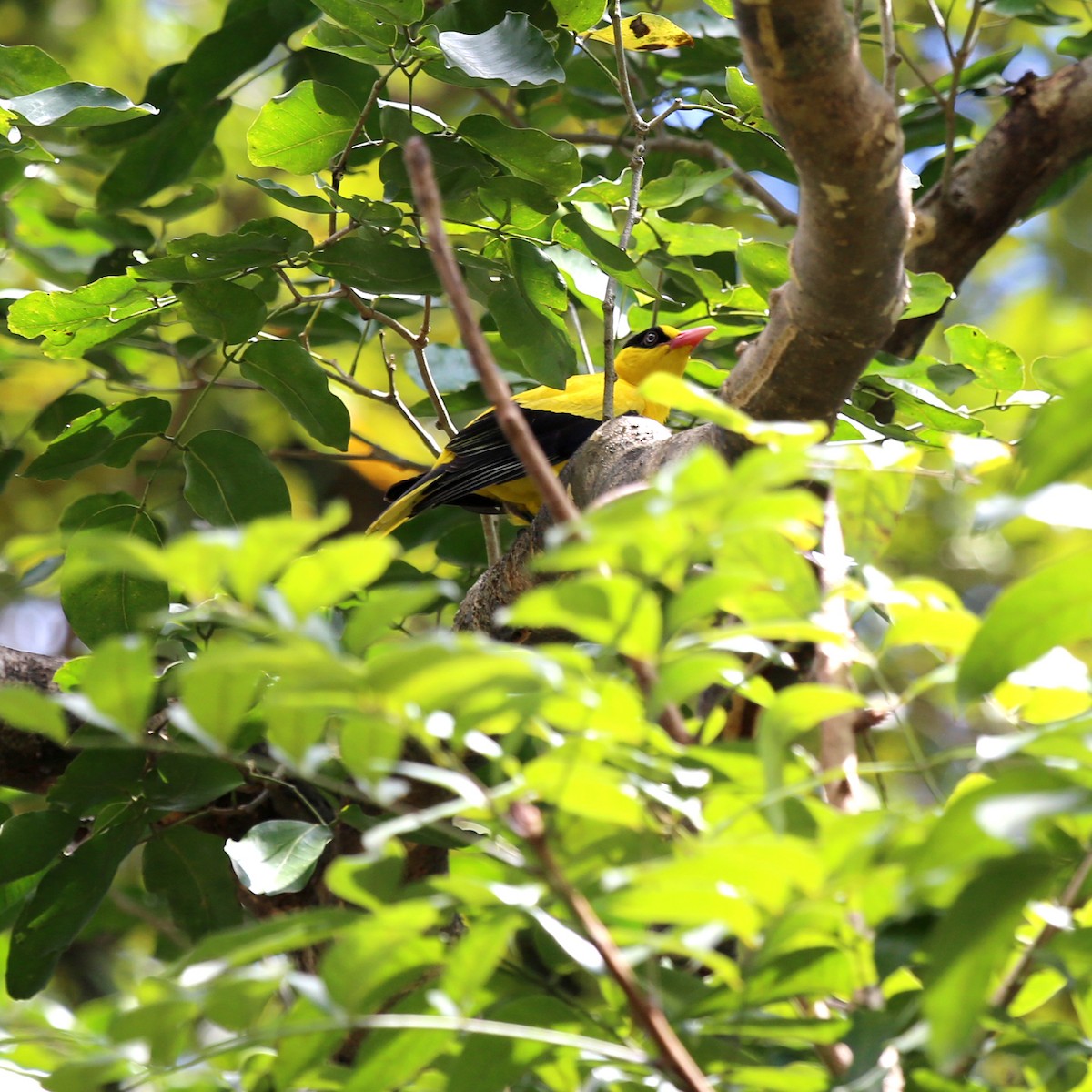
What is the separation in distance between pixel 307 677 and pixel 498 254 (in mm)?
1294

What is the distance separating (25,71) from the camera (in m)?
1.67

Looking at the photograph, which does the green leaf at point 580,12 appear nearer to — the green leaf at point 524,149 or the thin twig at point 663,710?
the green leaf at point 524,149

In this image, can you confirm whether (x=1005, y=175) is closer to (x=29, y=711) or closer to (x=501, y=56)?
(x=501, y=56)

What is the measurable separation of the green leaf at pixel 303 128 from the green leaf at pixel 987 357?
83cm

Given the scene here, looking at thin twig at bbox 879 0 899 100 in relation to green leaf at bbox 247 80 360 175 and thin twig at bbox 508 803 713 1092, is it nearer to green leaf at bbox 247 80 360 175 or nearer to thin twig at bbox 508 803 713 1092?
green leaf at bbox 247 80 360 175

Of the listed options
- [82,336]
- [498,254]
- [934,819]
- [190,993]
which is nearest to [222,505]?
[82,336]

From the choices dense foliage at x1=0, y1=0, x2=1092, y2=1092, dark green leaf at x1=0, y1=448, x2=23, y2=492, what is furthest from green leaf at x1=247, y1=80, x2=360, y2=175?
dark green leaf at x1=0, y1=448, x2=23, y2=492

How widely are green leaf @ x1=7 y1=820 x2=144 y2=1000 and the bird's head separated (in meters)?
1.80

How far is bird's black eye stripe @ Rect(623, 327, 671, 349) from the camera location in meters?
3.13

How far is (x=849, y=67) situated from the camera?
0.96m

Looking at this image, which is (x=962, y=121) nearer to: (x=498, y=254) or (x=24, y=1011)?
(x=498, y=254)

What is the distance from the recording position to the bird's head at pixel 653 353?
112 inches

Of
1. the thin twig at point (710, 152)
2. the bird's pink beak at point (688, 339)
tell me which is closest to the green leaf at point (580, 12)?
the thin twig at point (710, 152)

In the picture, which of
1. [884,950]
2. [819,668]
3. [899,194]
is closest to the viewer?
[884,950]
